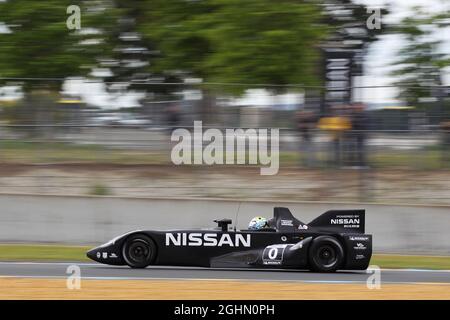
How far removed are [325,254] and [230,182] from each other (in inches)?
180

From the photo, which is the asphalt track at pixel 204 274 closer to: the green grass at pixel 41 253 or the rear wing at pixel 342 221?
the rear wing at pixel 342 221

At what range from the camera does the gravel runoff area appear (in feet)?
50.6

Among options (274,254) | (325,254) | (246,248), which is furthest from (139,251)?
(325,254)

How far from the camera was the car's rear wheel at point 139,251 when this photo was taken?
11.1 metres

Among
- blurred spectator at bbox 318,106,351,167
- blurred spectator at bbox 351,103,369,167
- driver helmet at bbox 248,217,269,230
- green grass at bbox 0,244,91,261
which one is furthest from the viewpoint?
blurred spectator at bbox 318,106,351,167

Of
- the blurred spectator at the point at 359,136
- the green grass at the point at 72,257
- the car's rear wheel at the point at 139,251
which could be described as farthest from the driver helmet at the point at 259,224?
the blurred spectator at the point at 359,136

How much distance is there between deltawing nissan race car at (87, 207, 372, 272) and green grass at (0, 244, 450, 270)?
5.90 ft

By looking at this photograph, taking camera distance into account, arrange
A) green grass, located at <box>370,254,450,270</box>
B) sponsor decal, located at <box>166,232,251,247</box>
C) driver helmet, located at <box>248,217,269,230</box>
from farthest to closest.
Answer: green grass, located at <box>370,254,450,270</box>
driver helmet, located at <box>248,217,269,230</box>
sponsor decal, located at <box>166,232,251,247</box>

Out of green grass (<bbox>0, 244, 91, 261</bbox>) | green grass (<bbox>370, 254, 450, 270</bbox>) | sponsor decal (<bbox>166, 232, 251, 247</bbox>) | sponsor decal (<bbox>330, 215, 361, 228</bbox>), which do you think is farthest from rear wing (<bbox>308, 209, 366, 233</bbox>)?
green grass (<bbox>0, 244, 91, 261</bbox>)

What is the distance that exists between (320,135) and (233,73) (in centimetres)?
247

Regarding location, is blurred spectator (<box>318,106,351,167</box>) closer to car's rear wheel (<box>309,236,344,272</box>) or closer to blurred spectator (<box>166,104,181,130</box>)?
blurred spectator (<box>166,104,181,130</box>)

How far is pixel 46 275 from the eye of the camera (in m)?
10.8

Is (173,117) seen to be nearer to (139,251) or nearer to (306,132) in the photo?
(306,132)
